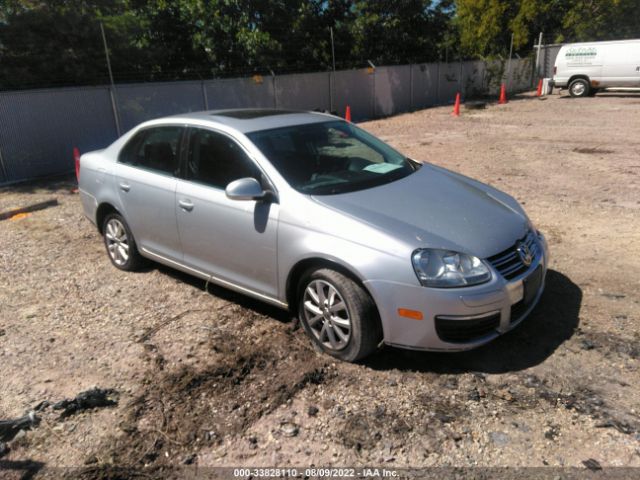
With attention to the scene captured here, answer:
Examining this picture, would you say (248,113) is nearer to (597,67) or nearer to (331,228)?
(331,228)

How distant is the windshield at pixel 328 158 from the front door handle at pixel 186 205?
75cm

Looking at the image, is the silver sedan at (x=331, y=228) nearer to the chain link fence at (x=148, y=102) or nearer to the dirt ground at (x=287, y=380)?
the dirt ground at (x=287, y=380)

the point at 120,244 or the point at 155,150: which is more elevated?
the point at 155,150

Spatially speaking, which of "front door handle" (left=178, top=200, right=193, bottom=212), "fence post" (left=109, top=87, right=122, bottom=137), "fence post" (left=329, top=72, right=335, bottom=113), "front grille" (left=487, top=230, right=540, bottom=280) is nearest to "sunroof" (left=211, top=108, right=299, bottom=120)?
"front door handle" (left=178, top=200, right=193, bottom=212)

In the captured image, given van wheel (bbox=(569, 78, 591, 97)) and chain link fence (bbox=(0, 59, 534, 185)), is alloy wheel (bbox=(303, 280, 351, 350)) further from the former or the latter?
A: van wheel (bbox=(569, 78, 591, 97))

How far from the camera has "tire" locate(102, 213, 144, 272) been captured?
5.13 meters

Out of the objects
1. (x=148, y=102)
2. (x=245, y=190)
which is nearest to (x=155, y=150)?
(x=245, y=190)

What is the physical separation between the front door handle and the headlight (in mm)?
1982

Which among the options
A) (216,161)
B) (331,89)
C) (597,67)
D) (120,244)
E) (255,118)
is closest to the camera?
(216,161)

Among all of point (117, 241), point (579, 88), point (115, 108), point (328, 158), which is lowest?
point (579, 88)

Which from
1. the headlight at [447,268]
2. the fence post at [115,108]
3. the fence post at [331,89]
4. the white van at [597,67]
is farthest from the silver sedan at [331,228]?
the white van at [597,67]

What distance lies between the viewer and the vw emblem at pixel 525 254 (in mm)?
3502

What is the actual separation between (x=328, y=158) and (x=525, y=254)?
5.46ft

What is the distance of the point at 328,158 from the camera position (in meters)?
4.23
